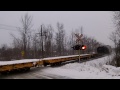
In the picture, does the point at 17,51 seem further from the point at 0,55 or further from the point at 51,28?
the point at 51,28

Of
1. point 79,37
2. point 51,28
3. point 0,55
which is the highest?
point 51,28

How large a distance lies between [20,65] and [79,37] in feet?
17.9

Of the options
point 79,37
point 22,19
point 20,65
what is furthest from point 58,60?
point 22,19

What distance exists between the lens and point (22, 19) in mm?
42250

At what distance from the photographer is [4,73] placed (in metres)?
13.4

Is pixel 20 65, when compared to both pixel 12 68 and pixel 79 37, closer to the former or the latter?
pixel 12 68

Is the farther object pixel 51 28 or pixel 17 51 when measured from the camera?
pixel 51 28
